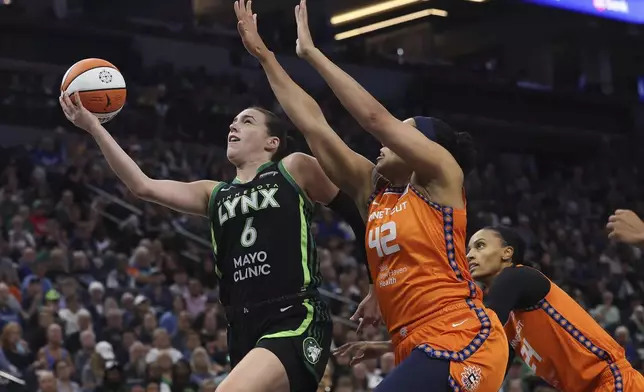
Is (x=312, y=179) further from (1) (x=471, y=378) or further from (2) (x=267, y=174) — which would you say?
(1) (x=471, y=378)

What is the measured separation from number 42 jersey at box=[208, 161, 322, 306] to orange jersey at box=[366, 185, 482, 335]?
756 millimetres

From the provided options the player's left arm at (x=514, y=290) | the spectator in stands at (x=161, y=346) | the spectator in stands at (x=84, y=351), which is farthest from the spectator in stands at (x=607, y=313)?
the player's left arm at (x=514, y=290)

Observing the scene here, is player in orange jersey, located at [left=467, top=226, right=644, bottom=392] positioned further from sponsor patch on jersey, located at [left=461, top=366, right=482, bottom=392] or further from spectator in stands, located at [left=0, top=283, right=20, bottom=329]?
spectator in stands, located at [left=0, top=283, right=20, bottom=329]

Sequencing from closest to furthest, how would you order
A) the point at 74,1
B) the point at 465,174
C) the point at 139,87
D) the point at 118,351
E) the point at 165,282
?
the point at 465,174 → the point at 118,351 → the point at 165,282 → the point at 139,87 → the point at 74,1

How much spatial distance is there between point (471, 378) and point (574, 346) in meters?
1.20

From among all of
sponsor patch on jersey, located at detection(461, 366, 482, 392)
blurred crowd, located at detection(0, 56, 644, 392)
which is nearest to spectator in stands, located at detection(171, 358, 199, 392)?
blurred crowd, located at detection(0, 56, 644, 392)

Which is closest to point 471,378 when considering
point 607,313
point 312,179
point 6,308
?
point 312,179

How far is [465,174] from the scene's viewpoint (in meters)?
4.91

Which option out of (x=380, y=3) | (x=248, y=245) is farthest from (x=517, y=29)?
(x=248, y=245)

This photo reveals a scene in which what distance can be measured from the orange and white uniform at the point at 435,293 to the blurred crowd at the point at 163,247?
0.79 m

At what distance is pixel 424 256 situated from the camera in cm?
462

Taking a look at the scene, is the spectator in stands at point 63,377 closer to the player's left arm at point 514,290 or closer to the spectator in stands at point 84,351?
the spectator in stands at point 84,351

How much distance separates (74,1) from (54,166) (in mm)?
5885

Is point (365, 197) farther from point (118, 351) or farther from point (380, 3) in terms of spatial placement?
point (380, 3)
